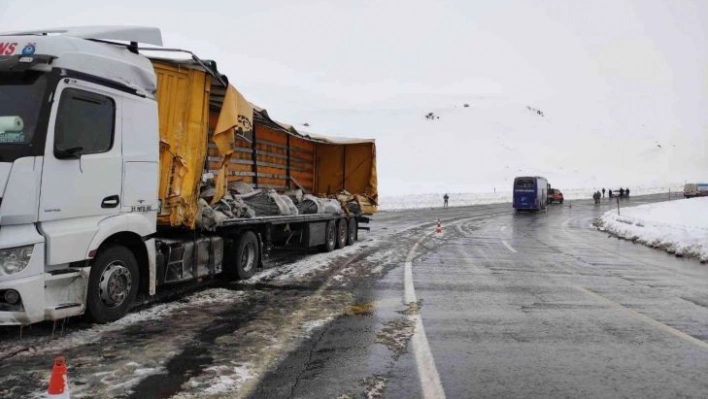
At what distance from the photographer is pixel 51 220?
569cm

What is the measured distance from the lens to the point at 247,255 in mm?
10094

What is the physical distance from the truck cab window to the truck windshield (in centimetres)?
20

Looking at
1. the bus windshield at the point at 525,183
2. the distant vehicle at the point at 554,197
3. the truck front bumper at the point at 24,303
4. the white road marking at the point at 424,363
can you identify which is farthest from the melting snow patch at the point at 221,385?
the distant vehicle at the point at 554,197

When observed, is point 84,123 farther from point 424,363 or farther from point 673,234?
point 673,234

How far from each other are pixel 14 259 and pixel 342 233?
35.4ft

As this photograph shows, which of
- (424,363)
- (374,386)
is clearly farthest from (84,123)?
(424,363)

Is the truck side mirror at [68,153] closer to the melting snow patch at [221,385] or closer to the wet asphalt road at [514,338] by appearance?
the melting snow patch at [221,385]

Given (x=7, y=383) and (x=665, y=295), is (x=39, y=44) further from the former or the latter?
(x=665, y=295)

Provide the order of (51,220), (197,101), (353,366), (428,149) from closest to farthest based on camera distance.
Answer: (353,366) < (51,220) < (197,101) < (428,149)

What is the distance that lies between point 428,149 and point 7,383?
98.5 metres

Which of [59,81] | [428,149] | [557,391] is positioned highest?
[428,149]

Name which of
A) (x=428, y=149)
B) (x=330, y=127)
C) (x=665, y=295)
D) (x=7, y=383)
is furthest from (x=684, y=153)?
(x=7, y=383)

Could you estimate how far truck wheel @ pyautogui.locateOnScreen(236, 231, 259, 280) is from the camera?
31.7ft

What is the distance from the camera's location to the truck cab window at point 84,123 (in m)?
5.80
